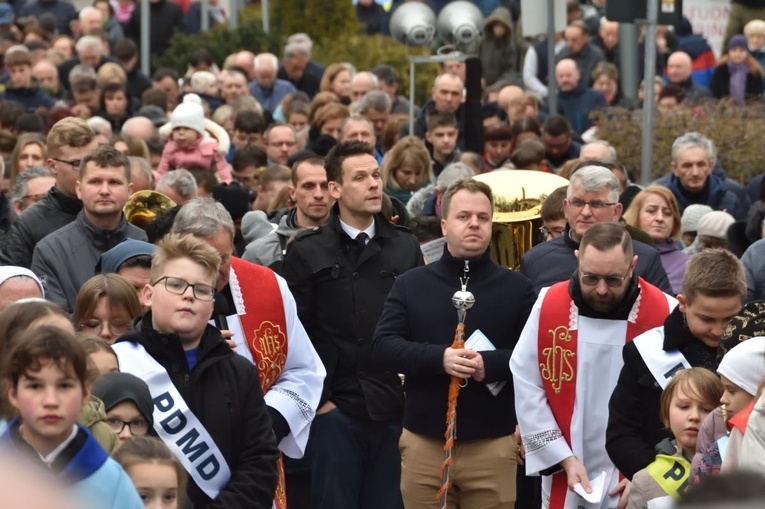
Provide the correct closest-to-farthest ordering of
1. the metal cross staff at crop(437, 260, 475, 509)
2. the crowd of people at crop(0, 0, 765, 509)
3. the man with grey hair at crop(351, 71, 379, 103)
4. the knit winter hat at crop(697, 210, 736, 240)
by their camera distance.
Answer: the crowd of people at crop(0, 0, 765, 509)
the metal cross staff at crop(437, 260, 475, 509)
the knit winter hat at crop(697, 210, 736, 240)
the man with grey hair at crop(351, 71, 379, 103)

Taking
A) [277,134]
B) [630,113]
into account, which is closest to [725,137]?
[630,113]

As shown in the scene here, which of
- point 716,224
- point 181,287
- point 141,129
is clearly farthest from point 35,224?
point 141,129

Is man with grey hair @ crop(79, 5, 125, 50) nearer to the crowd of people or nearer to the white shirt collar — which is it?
the crowd of people

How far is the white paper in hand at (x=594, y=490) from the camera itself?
7.24 metres

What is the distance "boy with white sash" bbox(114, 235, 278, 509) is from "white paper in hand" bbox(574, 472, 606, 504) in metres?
1.62

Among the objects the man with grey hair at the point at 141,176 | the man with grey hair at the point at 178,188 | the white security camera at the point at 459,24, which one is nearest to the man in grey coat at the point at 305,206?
the man with grey hair at the point at 178,188

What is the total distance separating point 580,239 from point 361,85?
9350mm

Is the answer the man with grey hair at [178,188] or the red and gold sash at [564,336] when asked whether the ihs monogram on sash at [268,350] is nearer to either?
the red and gold sash at [564,336]

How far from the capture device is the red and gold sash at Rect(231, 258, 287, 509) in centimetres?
734

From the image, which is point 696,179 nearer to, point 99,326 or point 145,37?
point 99,326

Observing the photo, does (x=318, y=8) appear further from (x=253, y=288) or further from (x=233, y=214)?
(x=253, y=288)

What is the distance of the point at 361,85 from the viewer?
17641 millimetres

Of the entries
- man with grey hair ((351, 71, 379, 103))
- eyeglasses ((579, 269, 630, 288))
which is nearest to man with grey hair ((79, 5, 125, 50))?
man with grey hair ((351, 71, 379, 103))

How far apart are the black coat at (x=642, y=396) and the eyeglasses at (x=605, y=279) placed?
29 centimetres
